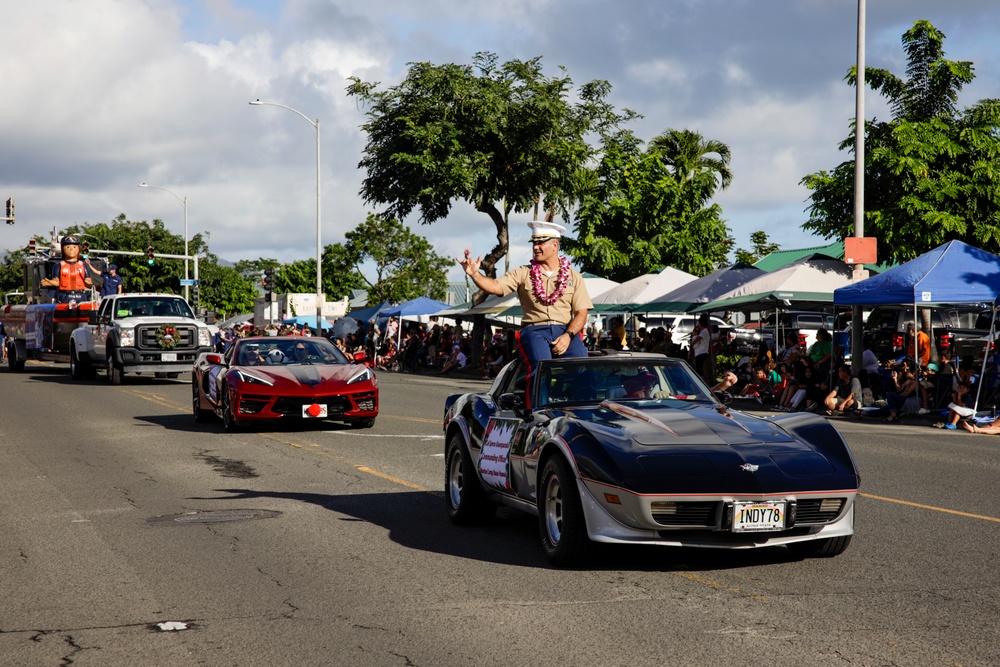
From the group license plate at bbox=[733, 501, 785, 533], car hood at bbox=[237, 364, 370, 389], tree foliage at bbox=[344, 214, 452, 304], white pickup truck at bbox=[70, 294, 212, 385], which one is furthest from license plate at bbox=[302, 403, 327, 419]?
tree foliage at bbox=[344, 214, 452, 304]

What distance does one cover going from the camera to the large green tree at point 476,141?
1522 inches

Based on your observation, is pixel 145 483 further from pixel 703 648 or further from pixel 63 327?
pixel 63 327

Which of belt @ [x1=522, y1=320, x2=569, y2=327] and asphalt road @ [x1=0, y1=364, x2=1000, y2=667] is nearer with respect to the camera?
asphalt road @ [x1=0, y1=364, x2=1000, y2=667]

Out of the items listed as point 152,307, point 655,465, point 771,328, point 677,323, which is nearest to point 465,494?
point 655,465

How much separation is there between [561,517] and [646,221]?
45.7m

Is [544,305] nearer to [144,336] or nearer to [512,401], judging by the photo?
[512,401]

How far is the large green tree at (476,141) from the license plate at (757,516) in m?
32.2

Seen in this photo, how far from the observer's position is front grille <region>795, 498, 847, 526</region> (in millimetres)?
6635

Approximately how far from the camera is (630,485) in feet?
21.2

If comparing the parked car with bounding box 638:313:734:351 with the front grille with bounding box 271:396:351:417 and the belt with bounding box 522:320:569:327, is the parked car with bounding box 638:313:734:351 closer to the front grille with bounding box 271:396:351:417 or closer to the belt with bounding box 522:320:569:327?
the front grille with bounding box 271:396:351:417

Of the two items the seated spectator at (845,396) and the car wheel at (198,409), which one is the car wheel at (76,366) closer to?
the car wheel at (198,409)

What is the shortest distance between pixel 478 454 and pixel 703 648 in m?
3.50

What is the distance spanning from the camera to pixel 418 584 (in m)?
6.76

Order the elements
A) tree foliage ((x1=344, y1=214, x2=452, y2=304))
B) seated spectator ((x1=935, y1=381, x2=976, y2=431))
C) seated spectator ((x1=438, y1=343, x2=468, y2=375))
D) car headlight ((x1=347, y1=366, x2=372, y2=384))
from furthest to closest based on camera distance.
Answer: tree foliage ((x1=344, y1=214, x2=452, y2=304))
seated spectator ((x1=438, y1=343, x2=468, y2=375))
seated spectator ((x1=935, y1=381, x2=976, y2=431))
car headlight ((x1=347, y1=366, x2=372, y2=384))
